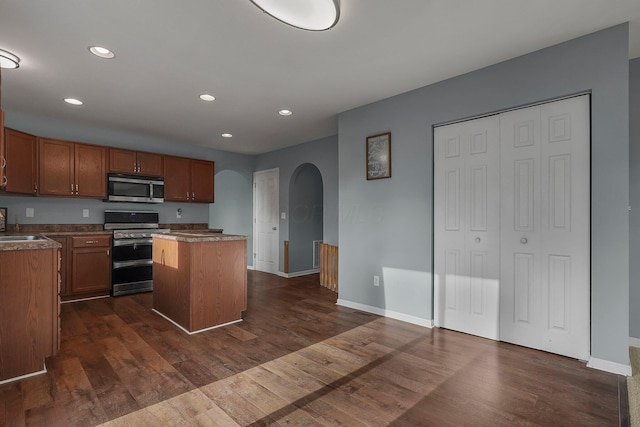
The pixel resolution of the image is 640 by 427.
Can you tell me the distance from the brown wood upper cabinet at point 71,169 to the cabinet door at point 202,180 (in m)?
1.35

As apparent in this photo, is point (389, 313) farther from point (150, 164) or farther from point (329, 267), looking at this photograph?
point (150, 164)

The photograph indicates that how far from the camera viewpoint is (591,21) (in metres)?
2.25

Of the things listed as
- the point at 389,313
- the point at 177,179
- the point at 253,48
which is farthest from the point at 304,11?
the point at 177,179

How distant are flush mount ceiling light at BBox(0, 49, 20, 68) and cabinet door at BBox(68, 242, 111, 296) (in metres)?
2.38

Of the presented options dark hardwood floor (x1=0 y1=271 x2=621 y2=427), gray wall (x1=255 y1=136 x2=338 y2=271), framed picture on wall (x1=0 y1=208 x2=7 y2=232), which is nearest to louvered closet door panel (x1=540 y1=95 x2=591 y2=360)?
dark hardwood floor (x1=0 y1=271 x2=621 y2=427)

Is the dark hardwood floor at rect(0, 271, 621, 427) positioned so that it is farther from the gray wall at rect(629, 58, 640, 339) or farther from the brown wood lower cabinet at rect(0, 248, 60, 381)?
the gray wall at rect(629, 58, 640, 339)

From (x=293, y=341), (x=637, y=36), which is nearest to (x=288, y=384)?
(x=293, y=341)

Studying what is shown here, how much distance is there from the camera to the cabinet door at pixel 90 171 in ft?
14.6

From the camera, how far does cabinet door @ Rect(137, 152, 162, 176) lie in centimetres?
504

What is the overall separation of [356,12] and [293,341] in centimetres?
269

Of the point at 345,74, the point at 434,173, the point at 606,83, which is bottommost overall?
the point at 434,173

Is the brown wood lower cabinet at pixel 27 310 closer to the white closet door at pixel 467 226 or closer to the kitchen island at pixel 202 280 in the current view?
the kitchen island at pixel 202 280

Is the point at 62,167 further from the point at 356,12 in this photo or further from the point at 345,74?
the point at 356,12

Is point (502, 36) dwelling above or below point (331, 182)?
above
